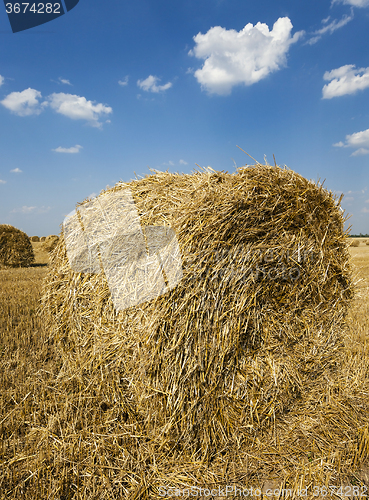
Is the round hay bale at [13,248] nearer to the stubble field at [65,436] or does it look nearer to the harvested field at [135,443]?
the stubble field at [65,436]

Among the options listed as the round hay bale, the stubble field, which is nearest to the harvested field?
the stubble field

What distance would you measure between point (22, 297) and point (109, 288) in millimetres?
4778

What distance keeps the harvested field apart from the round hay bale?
1115 centimetres

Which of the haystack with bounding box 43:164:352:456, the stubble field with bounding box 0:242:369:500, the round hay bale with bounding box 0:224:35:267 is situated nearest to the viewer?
the stubble field with bounding box 0:242:369:500

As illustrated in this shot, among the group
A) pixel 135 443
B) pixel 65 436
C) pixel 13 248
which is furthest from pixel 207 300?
pixel 13 248

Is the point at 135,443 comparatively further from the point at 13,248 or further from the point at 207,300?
the point at 13,248

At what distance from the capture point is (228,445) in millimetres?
2744

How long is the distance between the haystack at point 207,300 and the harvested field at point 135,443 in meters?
0.10

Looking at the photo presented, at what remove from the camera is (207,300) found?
264cm

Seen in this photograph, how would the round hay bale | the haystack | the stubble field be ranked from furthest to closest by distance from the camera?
1. the round hay bale
2. the haystack
3. the stubble field

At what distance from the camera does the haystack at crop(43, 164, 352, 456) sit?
2.57 metres

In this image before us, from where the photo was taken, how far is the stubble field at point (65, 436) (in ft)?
7.47

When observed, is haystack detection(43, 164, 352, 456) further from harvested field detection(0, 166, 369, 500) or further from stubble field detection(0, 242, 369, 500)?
stubble field detection(0, 242, 369, 500)

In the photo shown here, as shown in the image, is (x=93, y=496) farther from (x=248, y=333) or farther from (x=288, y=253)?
(x=288, y=253)
